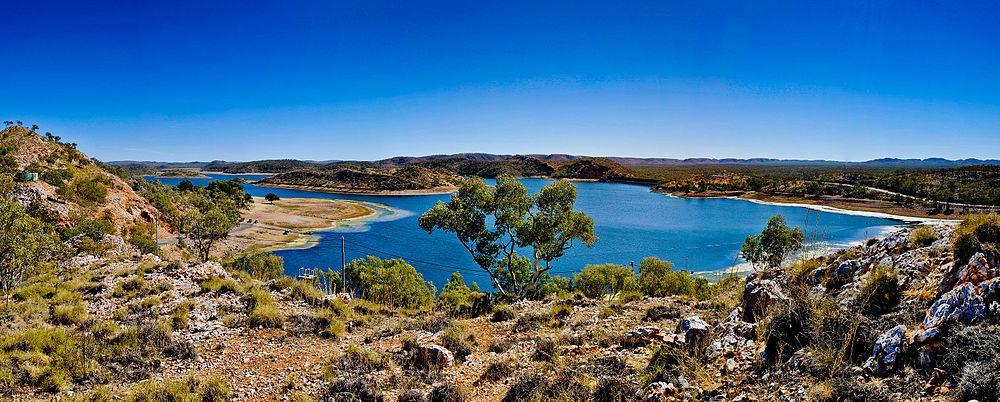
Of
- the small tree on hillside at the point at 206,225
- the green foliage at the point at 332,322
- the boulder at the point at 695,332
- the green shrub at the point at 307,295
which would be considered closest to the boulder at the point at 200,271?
the green shrub at the point at 307,295

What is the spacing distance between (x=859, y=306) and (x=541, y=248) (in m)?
12.8

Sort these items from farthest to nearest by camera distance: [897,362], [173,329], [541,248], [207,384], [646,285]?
[646,285] → [541,248] → [173,329] → [207,384] → [897,362]

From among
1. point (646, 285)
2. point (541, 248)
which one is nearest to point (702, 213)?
point (646, 285)

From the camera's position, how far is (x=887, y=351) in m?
4.68

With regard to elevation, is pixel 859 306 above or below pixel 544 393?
above

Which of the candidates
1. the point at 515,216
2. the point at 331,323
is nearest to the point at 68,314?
the point at 331,323

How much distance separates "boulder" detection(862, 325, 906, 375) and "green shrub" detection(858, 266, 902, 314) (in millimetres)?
1018

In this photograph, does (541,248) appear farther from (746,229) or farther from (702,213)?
(702,213)

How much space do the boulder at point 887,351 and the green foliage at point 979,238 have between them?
1.50m

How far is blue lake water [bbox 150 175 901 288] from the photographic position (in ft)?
147

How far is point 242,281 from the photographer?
1441cm

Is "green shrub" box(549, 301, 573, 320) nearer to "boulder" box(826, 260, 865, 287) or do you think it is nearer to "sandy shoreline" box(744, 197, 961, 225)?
"boulder" box(826, 260, 865, 287)

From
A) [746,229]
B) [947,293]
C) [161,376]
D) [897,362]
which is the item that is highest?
[947,293]

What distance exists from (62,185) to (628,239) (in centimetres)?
5447
